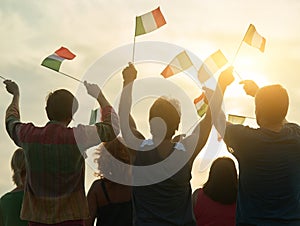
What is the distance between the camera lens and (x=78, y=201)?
4844mm

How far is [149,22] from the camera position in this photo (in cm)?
627

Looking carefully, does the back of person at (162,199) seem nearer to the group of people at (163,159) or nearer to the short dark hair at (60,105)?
the group of people at (163,159)

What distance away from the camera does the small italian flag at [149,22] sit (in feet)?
20.3

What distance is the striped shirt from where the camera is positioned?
4781 millimetres

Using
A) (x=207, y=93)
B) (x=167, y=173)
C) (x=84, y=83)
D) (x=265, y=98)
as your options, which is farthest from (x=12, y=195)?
(x=265, y=98)

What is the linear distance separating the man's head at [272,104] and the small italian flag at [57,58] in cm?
230

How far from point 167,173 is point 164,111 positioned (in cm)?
52

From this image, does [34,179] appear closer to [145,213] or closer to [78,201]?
[78,201]

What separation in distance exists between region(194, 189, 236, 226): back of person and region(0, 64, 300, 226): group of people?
96cm

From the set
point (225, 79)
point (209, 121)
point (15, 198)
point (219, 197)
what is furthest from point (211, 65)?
point (15, 198)

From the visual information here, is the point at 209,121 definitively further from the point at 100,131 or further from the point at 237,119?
the point at 237,119

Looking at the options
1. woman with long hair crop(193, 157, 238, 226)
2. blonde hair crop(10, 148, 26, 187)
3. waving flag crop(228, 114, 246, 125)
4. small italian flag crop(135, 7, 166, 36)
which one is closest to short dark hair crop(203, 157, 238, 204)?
woman with long hair crop(193, 157, 238, 226)

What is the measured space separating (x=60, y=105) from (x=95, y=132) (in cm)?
41

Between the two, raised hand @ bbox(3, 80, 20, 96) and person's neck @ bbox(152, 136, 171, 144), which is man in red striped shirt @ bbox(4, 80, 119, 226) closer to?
person's neck @ bbox(152, 136, 171, 144)
